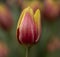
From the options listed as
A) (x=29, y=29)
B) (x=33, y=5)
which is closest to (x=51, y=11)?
(x=33, y=5)

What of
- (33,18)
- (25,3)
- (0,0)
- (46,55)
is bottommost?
(46,55)

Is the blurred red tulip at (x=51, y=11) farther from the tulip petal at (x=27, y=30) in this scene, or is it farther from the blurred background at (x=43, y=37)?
the tulip petal at (x=27, y=30)

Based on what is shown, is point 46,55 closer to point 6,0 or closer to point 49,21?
point 49,21

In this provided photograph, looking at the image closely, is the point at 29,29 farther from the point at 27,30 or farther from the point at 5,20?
the point at 5,20

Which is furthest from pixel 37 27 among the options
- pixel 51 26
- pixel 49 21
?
pixel 51 26

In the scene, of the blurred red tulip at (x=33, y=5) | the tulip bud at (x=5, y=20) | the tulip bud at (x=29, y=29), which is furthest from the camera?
the blurred red tulip at (x=33, y=5)

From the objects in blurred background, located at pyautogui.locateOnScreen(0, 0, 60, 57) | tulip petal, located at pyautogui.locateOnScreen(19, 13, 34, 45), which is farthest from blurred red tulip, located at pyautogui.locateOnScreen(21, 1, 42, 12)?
tulip petal, located at pyautogui.locateOnScreen(19, 13, 34, 45)

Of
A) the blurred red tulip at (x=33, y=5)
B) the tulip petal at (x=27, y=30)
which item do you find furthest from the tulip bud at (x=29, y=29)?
the blurred red tulip at (x=33, y=5)

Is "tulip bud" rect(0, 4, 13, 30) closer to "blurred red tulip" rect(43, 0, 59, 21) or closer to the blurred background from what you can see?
the blurred background
